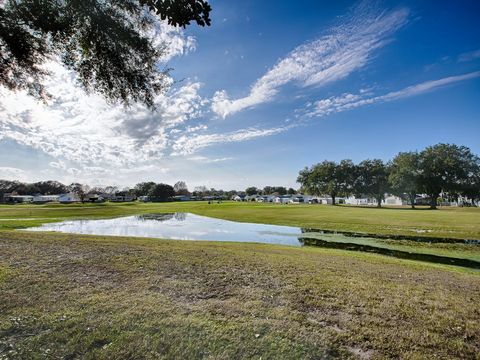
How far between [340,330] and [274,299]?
2109 mm

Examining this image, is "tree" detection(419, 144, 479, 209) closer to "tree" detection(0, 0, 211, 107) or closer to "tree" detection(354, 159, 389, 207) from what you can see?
"tree" detection(354, 159, 389, 207)

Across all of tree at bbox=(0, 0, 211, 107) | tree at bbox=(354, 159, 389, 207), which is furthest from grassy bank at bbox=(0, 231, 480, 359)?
tree at bbox=(354, 159, 389, 207)

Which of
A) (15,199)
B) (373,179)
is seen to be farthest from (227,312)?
(15,199)

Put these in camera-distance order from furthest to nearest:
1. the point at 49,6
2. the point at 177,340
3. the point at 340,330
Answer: the point at 49,6, the point at 340,330, the point at 177,340

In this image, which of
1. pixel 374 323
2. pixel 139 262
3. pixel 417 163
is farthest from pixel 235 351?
pixel 417 163

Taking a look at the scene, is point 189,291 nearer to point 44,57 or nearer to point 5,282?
point 5,282

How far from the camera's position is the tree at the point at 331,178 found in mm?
110625

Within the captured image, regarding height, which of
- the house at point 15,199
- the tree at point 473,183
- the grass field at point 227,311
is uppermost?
the tree at point 473,183

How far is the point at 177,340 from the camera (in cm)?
547

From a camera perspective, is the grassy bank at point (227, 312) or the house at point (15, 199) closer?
the grassy bank at point (227, 312)

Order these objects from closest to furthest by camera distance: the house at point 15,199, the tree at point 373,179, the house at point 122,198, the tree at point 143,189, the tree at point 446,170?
the tree at point 446,170, the tree at point 373,179, the house at point 15,199, the house at point 122,198, the tree at point 143,189

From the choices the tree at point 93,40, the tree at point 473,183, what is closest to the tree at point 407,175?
the tree at point 473,183

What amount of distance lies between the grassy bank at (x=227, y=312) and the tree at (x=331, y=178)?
104041 millimetres

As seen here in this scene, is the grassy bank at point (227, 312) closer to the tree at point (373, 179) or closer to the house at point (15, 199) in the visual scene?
the tree at point (373, 179)
